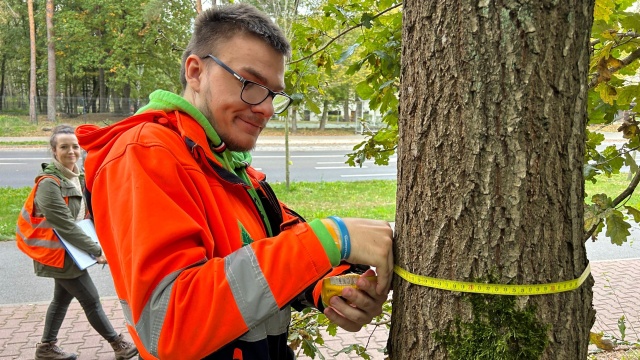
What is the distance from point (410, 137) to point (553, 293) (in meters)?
0.55

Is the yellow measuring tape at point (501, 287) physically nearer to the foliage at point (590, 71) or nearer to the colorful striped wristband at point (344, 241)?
the colorful striped wristband at point (344, 241)

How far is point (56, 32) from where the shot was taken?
28.3 m

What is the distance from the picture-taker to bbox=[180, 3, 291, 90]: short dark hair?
1666 mm

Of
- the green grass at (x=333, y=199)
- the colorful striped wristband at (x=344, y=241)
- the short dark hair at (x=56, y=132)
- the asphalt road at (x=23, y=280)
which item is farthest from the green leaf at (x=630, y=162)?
the green grass at (x=333, y=199)

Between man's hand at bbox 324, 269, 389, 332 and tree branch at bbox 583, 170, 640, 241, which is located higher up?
tree branch at bbox 583, 170, 640, 241

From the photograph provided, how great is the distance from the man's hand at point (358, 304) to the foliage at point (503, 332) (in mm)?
315

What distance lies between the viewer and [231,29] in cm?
168

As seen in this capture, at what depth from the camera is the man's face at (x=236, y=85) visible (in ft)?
5.38

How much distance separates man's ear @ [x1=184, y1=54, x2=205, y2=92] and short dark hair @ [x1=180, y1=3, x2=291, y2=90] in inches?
0.9

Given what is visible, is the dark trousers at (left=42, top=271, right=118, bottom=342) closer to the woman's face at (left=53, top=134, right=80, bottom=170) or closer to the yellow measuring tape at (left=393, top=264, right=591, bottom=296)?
the woman's face at (left=53, top=134, right=80, bottom=170)

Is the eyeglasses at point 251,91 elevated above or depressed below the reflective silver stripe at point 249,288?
above

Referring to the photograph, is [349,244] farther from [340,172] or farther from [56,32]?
[56,32]

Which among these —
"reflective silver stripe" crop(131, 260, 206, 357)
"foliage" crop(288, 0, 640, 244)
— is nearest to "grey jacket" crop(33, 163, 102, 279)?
"foliage" crop(288, 0, 640, 244)

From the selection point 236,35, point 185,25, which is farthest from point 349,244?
point 185,25
